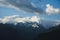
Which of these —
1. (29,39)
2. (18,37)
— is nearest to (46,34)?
(29,39)

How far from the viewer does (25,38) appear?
21.5 meters

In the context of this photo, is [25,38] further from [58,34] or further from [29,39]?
[58,34]

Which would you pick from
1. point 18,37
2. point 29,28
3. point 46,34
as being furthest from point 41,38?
point 18,37

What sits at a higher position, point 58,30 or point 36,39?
point 58,30

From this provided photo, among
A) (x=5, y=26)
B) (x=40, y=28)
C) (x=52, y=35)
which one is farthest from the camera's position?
(x=5, y=26)

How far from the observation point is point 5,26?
23.9 meters

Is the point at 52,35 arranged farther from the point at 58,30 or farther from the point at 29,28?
the point at 29,28

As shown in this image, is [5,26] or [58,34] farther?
[5,26]

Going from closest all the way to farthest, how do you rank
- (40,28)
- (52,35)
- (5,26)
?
(40,28)
(52,35)
(5,26)

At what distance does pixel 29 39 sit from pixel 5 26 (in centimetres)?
451

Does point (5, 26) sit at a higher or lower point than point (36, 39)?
higher

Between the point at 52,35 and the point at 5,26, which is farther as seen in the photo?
the point at 5,26

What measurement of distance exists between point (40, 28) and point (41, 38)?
70.5 inches

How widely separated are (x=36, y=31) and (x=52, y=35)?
255cm
